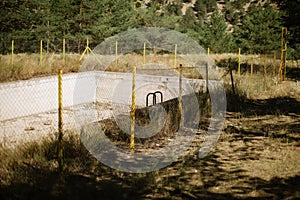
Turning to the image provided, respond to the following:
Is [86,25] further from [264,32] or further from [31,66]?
[264,32]

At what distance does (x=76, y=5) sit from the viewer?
102ft

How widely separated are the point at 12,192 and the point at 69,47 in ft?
87.8

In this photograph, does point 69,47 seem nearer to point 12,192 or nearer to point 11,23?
point 11,23

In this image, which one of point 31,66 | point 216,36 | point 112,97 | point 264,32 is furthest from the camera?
point 216,36

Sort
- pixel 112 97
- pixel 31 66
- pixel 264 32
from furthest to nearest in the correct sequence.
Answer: pixel 264 32 < pixel 31 66 < pixel 112 97

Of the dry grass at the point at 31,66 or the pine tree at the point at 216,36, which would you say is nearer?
the dry grass at the point at 31,66

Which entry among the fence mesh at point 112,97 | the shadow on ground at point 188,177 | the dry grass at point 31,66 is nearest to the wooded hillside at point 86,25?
the dry grass at point 31,66

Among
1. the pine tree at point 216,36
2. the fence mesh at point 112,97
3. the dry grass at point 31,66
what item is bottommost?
the fence mesh at point 112,97

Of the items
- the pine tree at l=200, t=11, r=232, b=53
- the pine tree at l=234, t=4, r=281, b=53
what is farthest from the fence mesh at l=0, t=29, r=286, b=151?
the pine tree at l=200, t=11, r=232, b=53

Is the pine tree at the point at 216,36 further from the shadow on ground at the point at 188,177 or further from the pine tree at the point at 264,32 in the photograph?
the shadow on ground at the point at 188,177

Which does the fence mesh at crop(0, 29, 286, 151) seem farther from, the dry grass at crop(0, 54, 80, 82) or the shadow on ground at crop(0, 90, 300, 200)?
the shadow on ground at crop(0, 90, 300, 200)

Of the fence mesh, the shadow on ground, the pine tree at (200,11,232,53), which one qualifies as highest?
the pine tree at (200,11,232,53)

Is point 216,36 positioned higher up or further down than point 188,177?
higher up

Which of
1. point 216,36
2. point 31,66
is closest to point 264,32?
point 216,36
